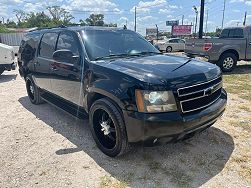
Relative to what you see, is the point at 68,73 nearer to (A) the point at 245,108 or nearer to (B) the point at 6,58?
Result: (A) the point at 245,108

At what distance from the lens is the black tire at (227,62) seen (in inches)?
422

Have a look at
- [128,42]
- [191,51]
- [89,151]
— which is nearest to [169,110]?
[89,151]

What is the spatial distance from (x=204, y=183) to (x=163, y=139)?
0.71 metres

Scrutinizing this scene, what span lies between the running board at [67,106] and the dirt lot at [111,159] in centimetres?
A: 38

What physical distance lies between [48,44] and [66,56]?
1313 millimetres

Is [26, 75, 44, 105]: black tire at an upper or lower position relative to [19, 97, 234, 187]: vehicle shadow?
upper

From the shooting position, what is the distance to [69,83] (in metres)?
4.52

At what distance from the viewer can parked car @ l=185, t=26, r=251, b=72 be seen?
10567 mm

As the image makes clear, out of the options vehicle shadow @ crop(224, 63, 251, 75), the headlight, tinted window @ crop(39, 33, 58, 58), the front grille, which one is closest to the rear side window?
vehicle shadow @ crop(224, 63, 251, 75)

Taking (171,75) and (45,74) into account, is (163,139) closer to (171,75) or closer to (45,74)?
(171,75)

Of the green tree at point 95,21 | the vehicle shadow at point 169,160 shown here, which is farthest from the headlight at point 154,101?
the green tree at point 95,21

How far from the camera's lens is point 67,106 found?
15.8ft

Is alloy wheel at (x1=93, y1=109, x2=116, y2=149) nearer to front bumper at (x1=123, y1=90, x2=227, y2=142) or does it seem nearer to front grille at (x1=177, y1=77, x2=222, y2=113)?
front bumper at (x1=123, y1=90, x2=227, y2=142)

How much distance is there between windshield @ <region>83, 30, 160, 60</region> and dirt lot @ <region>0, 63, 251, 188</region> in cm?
148
